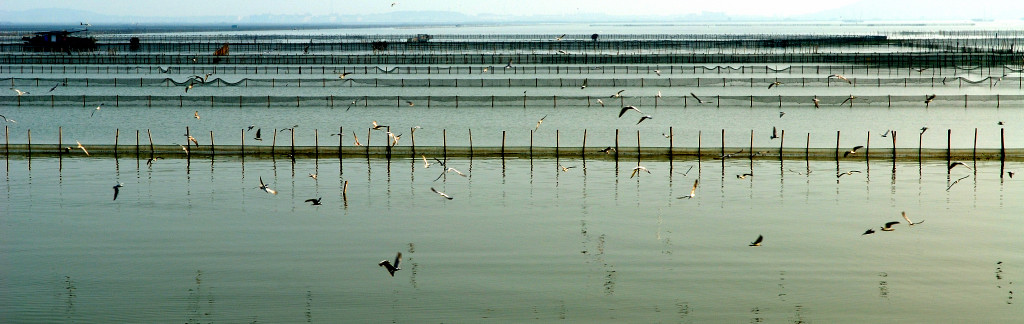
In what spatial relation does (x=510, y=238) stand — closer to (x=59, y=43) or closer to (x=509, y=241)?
(x=509, y=241)

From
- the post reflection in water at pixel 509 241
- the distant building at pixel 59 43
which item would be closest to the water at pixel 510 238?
the post reflection in water at pixel 509 241

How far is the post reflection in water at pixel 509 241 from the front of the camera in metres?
26.5

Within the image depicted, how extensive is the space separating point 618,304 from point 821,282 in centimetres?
592

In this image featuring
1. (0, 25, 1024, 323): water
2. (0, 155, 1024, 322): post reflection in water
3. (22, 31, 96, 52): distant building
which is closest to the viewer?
(0, 25, 1024, 323): water

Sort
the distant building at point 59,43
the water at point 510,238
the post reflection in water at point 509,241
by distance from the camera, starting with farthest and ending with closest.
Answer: the distant building at point 59,43 < the post reflection in water at point 509,241 < the water at point 510,238

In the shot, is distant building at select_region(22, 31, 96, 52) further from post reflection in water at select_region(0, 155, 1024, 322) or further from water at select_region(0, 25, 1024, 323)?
post reflection in water at select_region(0, 155, 1024, 322)

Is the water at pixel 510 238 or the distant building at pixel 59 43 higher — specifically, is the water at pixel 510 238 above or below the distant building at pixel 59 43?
below

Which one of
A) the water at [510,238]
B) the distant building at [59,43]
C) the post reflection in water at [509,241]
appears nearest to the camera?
the water at [510,238]

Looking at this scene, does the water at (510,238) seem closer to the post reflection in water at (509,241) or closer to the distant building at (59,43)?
the post reflection in water at (509,241)

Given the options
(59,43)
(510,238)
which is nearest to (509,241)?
(510,238)

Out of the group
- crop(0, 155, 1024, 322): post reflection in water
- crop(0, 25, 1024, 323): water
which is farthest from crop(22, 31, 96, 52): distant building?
crop(0, 155, 1024, 322): post reflection in water

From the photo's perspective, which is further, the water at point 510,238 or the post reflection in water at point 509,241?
the post reflection in water at point 509,241

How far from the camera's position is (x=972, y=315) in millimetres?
25734

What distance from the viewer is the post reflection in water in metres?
26.5
